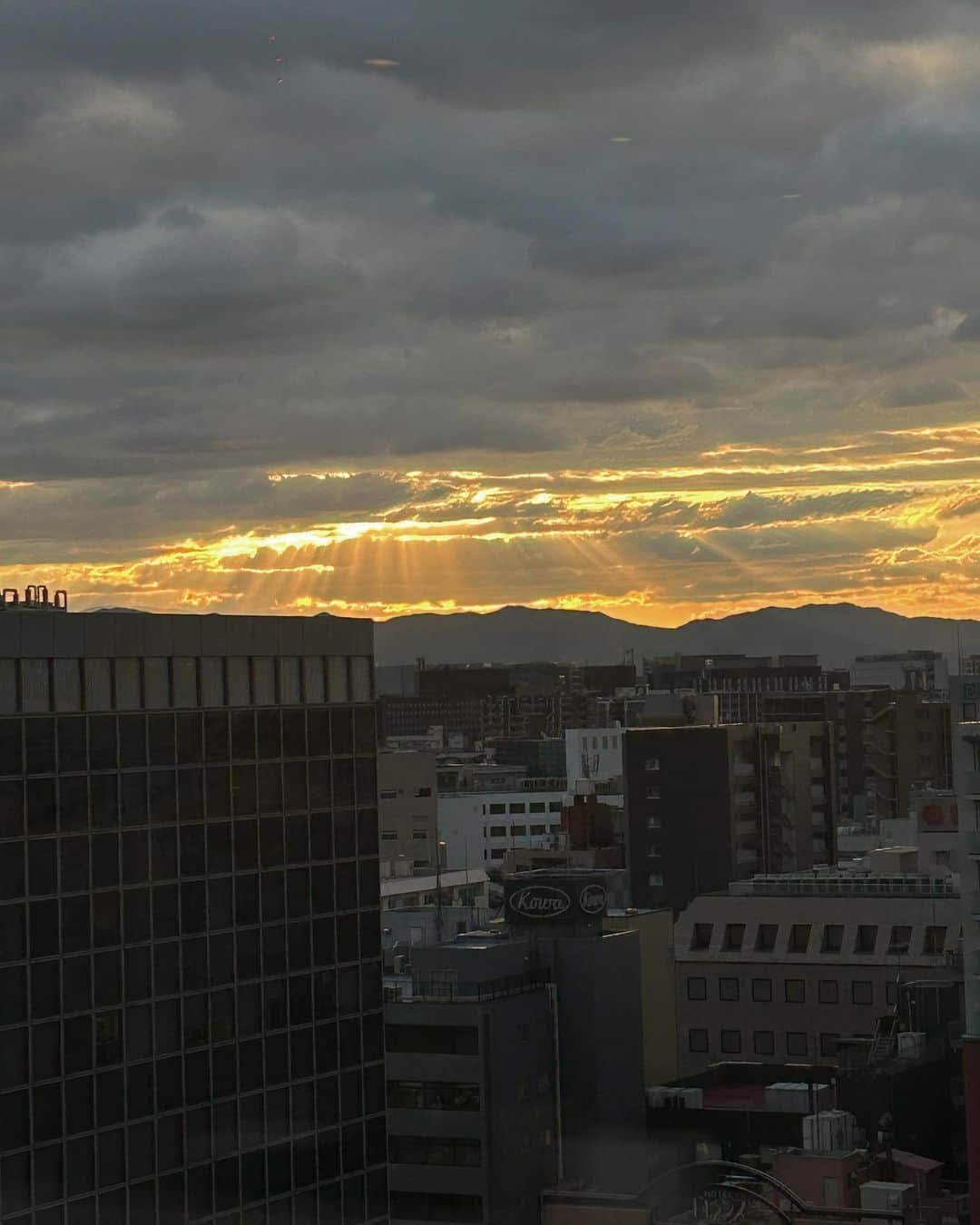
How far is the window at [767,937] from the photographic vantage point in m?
93.2

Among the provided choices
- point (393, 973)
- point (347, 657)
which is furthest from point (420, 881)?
point (347, 657)

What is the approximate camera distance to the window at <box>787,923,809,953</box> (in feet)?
303

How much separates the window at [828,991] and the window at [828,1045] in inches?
57.4

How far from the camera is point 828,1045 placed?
90.6 meters

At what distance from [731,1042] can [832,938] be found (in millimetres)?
6276

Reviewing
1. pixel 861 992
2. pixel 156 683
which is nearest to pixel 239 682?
pixel 156 683

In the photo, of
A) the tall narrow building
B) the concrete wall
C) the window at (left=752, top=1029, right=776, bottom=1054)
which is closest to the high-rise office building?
the tall narrow building

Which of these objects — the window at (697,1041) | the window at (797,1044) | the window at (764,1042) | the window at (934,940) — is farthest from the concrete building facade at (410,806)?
the window at (934,940)

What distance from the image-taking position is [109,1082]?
39656mm

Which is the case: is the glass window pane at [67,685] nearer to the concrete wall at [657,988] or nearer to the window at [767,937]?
the concrete wall at [657,988]

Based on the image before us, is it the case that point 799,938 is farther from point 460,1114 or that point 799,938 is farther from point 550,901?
point 460,1114

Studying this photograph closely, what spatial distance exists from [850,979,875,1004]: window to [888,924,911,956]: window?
5.68ft

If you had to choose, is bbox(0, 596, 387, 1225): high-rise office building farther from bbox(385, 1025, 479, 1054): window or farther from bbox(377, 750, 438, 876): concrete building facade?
bbox(377, 750, 438, 876): concrete building facade

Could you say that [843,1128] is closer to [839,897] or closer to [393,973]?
[393,973]
